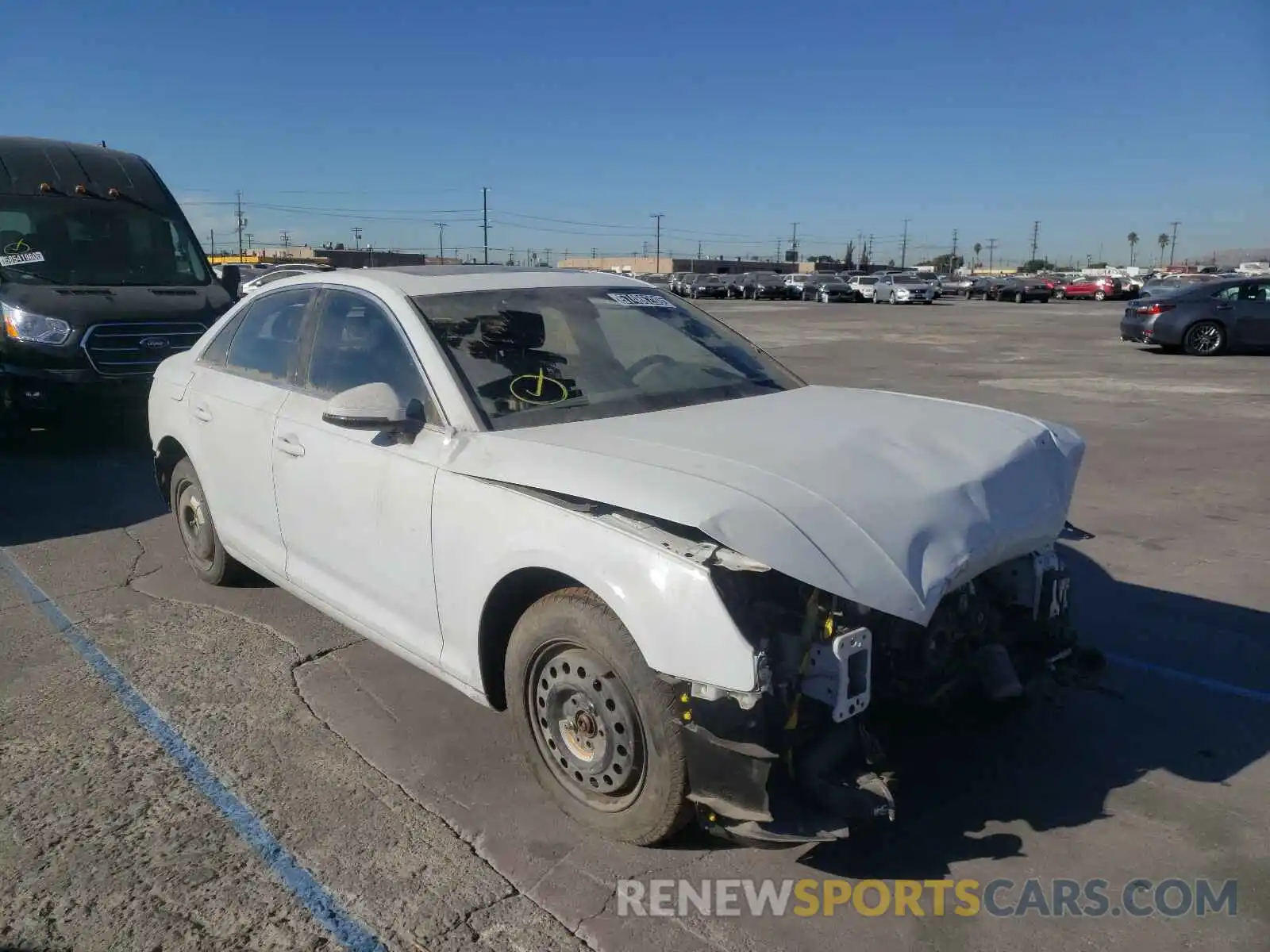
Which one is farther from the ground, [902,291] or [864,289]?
[864,289]

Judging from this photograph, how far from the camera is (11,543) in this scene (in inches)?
247

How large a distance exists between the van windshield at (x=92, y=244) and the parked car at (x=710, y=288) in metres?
51.4

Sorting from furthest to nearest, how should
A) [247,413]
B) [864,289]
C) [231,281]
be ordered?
[864,289] < [231,281] < [247,413]

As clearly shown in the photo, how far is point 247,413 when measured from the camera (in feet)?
14.8

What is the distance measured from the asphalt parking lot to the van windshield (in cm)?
451

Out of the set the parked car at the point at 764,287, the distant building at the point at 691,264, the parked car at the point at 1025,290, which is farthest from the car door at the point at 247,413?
the distant building at the point at 691,264

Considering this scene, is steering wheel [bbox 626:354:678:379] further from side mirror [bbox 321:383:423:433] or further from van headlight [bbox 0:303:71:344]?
van headlight [bbox 0:303:71:344]

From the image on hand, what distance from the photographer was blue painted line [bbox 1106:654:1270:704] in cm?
408

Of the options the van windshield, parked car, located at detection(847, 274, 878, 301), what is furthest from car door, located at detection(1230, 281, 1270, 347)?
parked car, located at detection(847, 274, 878, 301)

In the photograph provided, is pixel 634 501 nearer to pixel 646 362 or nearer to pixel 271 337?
pixel 646 362

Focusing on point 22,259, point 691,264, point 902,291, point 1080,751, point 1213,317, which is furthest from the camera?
point 691,264

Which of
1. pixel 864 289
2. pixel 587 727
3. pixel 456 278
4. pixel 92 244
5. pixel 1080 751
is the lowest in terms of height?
pixel 1080 751

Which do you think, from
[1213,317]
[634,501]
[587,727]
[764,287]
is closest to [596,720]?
[587,727]

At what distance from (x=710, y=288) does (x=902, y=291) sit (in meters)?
16.2
